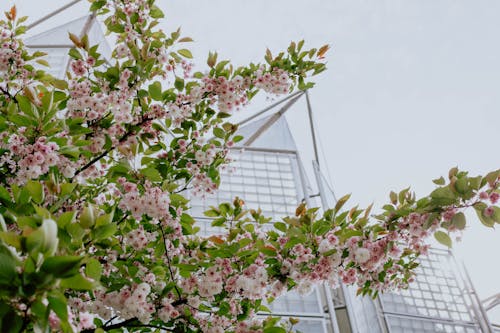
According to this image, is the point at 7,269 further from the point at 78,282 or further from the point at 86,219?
the point at 86,219

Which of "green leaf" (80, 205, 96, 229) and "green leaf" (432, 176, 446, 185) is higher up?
"green leaf" (432, 176, 446, 185)

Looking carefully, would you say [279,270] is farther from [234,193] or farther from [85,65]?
[234,193]

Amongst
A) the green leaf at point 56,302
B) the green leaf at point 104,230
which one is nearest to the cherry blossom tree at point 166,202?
the green leaf at point 104,230

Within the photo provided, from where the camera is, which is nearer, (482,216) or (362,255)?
(482,216)

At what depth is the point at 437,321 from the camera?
3148mm

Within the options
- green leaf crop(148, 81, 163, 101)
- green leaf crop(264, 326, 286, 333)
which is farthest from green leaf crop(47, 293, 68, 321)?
green leaf crop(148, 81, 163, 101)

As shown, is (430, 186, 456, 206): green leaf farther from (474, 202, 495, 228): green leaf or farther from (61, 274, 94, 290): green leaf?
(61, 274, 94, 290): green leaf

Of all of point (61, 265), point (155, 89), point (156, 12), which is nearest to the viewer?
point (61, 265)

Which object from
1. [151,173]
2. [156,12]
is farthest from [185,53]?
[151,173]

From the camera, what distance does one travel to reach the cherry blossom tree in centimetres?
127

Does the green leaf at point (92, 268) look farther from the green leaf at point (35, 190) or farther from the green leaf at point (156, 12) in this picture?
the green leaf at point (156, 12)

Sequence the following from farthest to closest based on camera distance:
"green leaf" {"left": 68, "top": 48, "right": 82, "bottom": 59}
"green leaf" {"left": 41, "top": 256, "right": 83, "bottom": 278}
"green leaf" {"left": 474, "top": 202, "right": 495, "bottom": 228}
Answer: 1. "green leaf" {"left": 68, "top": 48, "right": 82, "bottom": 59}
2. "green leaf" {"left": 474, "top": 202, "right": 495, "bottom": 228}
3. "green leaf" {"left": 41, "top": 256, "right": 83, "bottom": 278}

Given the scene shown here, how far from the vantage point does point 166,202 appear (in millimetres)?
1491

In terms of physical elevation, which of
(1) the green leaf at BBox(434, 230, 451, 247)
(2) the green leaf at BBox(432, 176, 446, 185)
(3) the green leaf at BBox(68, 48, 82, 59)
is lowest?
(1) the green leaf at BBox(434, 230, 451, 247)
